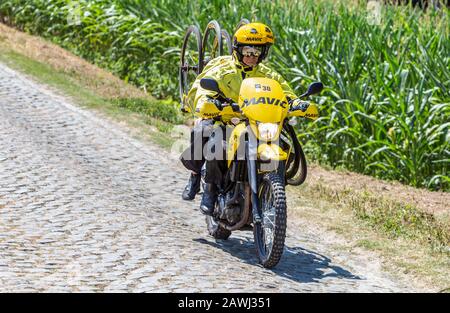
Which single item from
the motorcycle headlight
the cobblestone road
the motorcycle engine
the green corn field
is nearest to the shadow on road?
the cobblestone road

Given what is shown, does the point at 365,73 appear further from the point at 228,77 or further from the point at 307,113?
the point at 307,113

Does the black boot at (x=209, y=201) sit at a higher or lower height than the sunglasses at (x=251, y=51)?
lower

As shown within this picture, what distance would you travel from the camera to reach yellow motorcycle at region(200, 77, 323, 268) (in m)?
8.24

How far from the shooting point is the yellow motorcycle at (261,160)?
824cm

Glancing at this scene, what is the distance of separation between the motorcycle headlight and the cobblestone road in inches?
42.8

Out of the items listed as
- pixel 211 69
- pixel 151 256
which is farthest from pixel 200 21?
pixel 151 256

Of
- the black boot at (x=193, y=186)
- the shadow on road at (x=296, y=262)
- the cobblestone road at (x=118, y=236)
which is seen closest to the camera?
the cobblestone road at (x=118, y=236)

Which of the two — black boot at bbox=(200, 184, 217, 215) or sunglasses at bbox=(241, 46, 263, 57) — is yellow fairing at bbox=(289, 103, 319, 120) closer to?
sunglasses at bbox=(241, 46, 263, 57)

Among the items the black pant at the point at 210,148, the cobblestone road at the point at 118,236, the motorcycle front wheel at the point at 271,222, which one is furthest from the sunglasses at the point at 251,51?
the cobblestone road at the point at 118,236

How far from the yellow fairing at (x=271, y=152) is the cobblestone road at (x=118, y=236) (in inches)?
36.8

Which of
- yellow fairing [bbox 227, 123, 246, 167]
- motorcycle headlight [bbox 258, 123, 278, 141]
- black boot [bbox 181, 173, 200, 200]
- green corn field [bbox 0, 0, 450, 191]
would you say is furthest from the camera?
green corn field [bbox 0, 0, 450, 191]

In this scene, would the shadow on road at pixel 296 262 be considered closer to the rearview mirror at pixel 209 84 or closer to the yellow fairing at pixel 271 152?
the yellow fairing at pixel 271 152

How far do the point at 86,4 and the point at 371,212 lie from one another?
36.8 ft

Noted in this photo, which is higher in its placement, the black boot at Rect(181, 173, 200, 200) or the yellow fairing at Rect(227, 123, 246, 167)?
the yellow fairing at Rect(227, 123, 246, 167)
